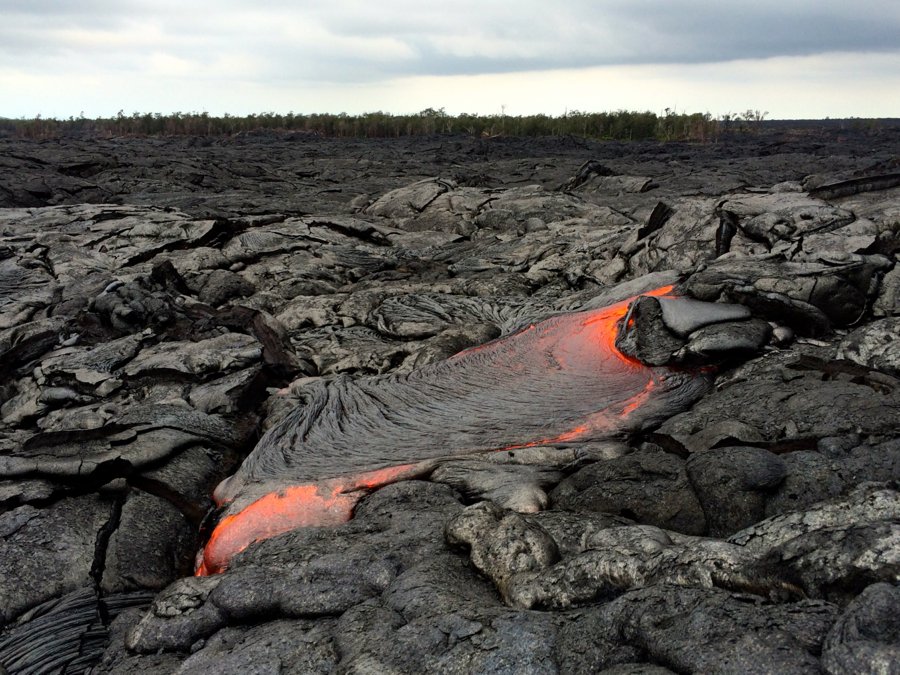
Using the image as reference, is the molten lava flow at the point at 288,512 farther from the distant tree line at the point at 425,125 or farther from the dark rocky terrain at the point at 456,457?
the distant tree line at the point at 425,125

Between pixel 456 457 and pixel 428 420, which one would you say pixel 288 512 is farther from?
pixel 428 420

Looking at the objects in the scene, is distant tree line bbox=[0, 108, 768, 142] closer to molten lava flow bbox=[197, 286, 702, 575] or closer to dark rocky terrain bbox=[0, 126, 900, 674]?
dark rocky terrain bbox=[0, 126, 900, 674]

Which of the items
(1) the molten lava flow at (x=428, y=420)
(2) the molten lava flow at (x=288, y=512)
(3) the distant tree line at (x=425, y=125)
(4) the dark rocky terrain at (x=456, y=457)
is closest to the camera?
(4) the dark rocky terrain at (x=456, y=457)

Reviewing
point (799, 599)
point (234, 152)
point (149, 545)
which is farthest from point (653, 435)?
point (234, 152)

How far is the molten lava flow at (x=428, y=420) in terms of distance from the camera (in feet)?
16.8

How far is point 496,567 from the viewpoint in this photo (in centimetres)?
330

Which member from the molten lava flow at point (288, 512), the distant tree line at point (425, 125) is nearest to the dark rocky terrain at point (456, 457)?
the molten lava flow at point (288, 512)

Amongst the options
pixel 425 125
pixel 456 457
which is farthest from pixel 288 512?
pixel 425 125

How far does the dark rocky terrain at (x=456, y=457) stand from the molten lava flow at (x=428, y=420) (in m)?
0.27

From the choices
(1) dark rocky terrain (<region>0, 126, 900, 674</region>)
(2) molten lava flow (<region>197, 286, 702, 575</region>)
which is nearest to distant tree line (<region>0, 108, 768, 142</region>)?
(1) dark rocky terrain (<region>0, 126, 900, 674</region>)

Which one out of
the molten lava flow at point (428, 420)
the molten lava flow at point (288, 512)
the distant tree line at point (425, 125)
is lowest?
the molten lava flow at point (288, 512)

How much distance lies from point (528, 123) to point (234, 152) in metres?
15.1

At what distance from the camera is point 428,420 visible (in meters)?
6.19

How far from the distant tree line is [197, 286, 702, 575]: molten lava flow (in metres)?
27.1
